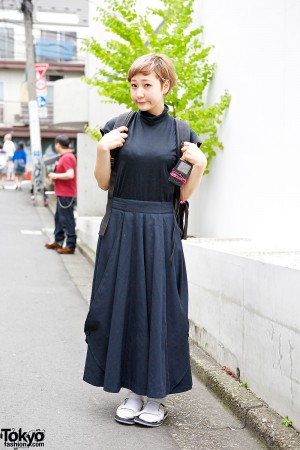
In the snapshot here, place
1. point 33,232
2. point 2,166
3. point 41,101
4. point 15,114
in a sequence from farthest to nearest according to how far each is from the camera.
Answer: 1. point 15,114
2. point 2,166
3. point 41,101
4. point 33,232

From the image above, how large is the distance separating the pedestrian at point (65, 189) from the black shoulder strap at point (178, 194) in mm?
6453

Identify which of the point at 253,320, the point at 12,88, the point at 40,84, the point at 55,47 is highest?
the point at 55,47

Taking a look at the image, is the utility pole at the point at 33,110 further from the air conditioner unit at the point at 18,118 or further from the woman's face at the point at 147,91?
the air conditioner unit at the point at 18,118

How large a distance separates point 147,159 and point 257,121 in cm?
299

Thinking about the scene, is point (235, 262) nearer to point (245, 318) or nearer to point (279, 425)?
point (245, 318)

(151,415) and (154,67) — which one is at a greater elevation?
(154,67)

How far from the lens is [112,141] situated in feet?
11.5

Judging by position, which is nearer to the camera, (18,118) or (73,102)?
(73,102)

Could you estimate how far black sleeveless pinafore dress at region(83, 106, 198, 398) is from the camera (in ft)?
11.7

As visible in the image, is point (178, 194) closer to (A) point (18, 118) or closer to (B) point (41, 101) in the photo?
(B) point (41, 101)

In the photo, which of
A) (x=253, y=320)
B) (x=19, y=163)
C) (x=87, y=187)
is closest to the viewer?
(x=253, y=320)

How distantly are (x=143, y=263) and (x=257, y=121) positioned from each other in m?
3.08

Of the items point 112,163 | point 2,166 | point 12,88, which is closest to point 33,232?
point 112,163

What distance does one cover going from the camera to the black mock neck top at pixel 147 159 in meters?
3.55
